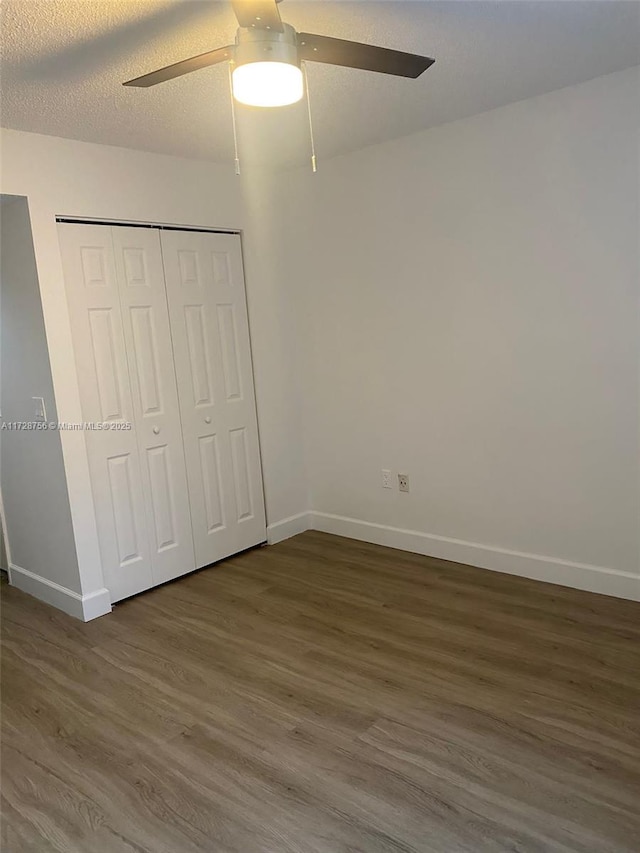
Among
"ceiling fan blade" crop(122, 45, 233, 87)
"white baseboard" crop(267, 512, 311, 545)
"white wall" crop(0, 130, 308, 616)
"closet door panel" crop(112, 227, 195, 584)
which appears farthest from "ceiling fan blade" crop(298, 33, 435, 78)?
"white baseboard" crop(267, 512, 311, 545)

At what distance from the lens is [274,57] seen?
1.63 metres

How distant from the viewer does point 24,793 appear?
204cm

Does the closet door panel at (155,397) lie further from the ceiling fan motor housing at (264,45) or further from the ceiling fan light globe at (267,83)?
the ceiling fan motor housing at (264,45)

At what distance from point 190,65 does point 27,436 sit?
2.16m

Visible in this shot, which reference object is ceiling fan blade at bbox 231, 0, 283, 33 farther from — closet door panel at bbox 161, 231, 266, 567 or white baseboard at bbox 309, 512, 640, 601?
white baseboard at bbox 309, 512, 640, 601

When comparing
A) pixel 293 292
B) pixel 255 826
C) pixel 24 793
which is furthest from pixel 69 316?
pixel 255 826

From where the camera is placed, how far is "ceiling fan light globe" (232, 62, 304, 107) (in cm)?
168

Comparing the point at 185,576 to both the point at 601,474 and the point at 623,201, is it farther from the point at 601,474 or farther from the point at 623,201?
the point at 623,201

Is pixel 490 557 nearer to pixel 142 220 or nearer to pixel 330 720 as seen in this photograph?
pixel 330 720

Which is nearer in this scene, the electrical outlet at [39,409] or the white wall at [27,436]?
the white wall at [27,436]

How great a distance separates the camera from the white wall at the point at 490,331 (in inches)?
112

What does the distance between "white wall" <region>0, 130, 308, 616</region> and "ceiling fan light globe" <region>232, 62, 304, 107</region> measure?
1.51 metres

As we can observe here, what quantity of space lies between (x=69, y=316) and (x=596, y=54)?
253cm

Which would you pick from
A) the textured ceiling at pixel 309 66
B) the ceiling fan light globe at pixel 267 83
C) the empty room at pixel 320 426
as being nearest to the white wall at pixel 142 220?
the empty room at pixel 320 426
